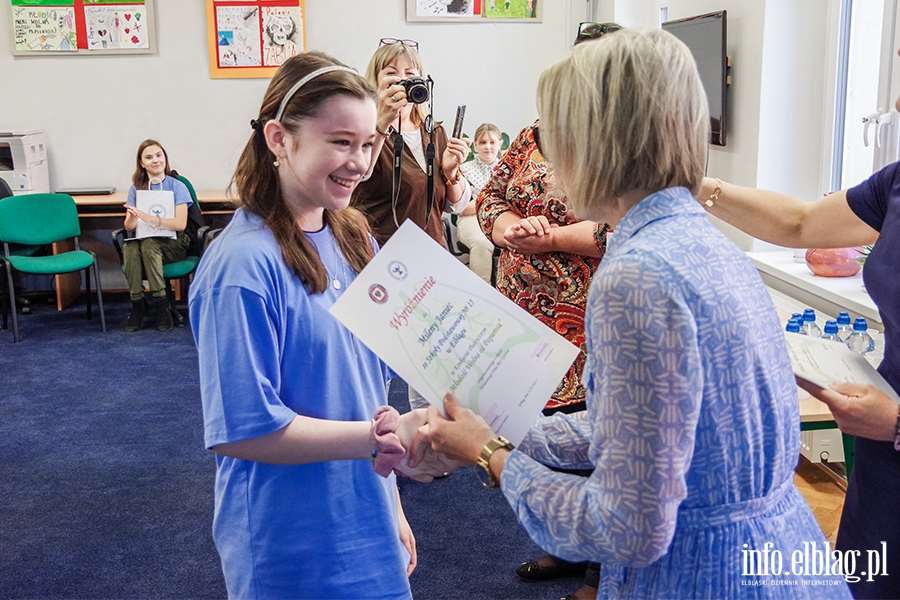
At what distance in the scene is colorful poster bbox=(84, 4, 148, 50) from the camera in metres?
6.56

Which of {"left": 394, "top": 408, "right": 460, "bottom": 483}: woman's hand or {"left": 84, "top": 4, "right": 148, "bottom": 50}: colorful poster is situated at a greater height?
{"left": 84, "top": 4, "right": 148, "bottom": 50}: colorful poster

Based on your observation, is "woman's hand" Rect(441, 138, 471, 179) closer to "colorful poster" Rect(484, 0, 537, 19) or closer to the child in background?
the child in background

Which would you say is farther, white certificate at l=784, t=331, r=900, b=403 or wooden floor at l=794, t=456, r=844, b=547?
wooden floor at l=794, t=456, r=844, b=547

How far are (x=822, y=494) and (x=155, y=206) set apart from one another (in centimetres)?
466

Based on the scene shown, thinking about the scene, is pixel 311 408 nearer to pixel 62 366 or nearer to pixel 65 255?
pixel 62 366

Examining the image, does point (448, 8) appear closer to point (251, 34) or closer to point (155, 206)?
point (251, 34)

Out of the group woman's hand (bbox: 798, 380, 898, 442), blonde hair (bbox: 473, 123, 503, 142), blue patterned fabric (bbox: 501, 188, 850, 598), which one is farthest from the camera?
blonde hair (bbox: 473, 123, 503, 142)

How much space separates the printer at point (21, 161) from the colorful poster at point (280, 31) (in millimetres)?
1835

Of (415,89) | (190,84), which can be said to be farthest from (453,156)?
(190,84)

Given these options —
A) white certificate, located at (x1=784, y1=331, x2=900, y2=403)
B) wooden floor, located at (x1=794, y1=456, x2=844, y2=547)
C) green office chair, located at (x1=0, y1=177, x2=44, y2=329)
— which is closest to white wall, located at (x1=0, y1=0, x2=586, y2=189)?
green office chair, located at (x1=0, y1=177, x2=44, y2=329)

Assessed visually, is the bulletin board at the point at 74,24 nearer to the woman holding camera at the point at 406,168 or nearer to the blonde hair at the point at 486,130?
the blonde hair at the point at 486,130

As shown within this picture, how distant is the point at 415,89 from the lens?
258 cm

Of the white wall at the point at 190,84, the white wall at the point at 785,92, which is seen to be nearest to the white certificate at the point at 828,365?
the white wall at the point at 785,92

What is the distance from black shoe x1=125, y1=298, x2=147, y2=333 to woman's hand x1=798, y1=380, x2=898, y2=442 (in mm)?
5234
